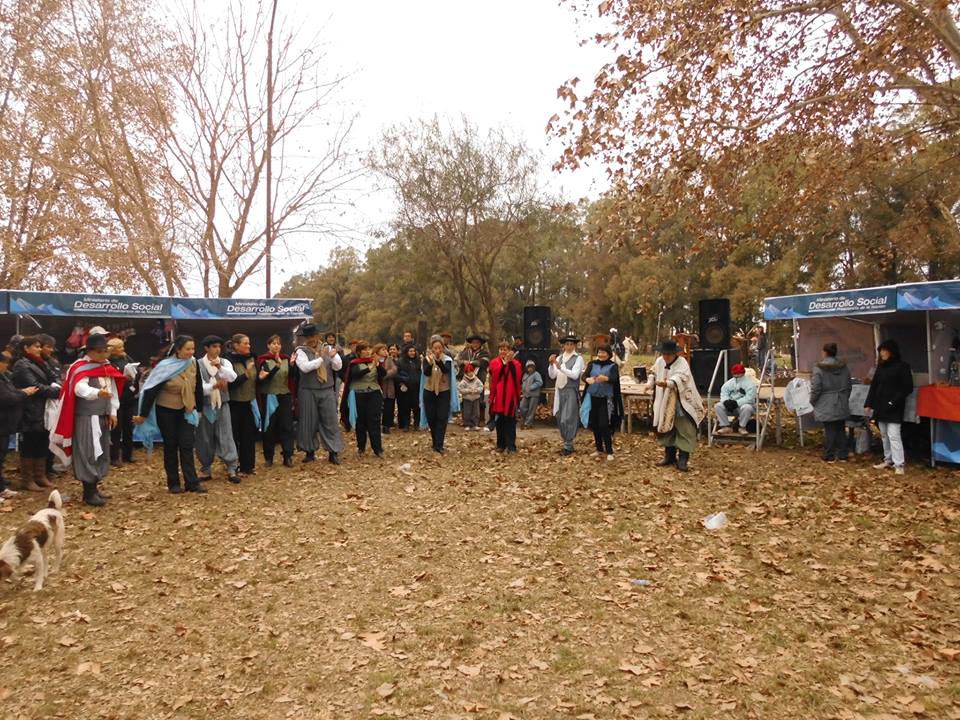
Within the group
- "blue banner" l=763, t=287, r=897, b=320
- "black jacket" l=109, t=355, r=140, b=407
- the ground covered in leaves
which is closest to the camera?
the ground covered in leaves

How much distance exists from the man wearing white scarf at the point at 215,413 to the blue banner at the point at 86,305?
3.45m

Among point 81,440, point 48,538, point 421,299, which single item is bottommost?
point 48,538

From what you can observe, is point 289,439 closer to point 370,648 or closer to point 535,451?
point 535,451

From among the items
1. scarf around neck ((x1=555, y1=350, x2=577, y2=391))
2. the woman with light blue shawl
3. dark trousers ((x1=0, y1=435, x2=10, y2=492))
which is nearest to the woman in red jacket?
scarf around neck ((x1=555, y1=350, x2=577, y2=391))

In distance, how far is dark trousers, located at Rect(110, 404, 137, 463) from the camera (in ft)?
32.0

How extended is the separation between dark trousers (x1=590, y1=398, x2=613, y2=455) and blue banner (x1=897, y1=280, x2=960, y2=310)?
164 inches

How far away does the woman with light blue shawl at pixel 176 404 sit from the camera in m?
7.51

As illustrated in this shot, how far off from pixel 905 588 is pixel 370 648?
3.87 metres

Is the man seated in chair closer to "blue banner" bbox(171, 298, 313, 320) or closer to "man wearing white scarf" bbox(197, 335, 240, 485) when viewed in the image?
"blue banner" bbox(171, 298, 313, 320)

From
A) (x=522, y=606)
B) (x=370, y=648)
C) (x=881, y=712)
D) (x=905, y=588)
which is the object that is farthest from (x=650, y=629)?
(x=905, y=588)

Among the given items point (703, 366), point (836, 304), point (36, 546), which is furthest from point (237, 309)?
point (836, 304)

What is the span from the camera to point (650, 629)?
14.5 feet

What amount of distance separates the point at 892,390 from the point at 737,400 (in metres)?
3.14

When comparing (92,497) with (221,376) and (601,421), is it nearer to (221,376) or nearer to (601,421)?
(221,376)
